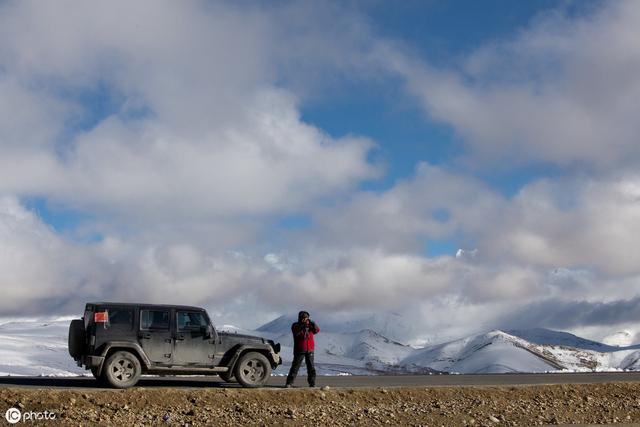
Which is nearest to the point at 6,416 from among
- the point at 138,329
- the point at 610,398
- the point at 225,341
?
the point at 138,329

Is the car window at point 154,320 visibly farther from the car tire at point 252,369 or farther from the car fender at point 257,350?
the car tire at point 252,369

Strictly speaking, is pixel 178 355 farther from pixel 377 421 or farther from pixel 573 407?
pixel 573 407

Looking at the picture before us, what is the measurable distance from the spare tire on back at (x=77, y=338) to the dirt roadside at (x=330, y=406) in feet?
6.82

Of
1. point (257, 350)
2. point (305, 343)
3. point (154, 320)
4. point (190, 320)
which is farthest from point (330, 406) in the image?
point (154, 320)

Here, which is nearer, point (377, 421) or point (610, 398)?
point (377, 421)

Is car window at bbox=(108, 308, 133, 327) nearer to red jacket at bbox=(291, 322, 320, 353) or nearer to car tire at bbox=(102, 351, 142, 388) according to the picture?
car tire at bbox=(102, 351, 142, 388)

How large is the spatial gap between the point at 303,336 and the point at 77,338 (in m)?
5.84

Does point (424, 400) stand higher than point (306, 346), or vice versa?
point (306, 346)

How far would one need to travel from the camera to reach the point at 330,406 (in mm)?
16922

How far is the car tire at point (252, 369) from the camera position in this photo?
1890 centimetres

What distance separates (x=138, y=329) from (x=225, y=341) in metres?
2.26

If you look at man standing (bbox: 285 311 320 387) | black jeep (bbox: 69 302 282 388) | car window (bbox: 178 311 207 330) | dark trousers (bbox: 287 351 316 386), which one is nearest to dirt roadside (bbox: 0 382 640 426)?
black jeep (bbox: 69 302 282 388)

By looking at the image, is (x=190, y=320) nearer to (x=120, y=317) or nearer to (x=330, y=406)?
(x=120, y=317)

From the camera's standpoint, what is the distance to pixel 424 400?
18.2 m
